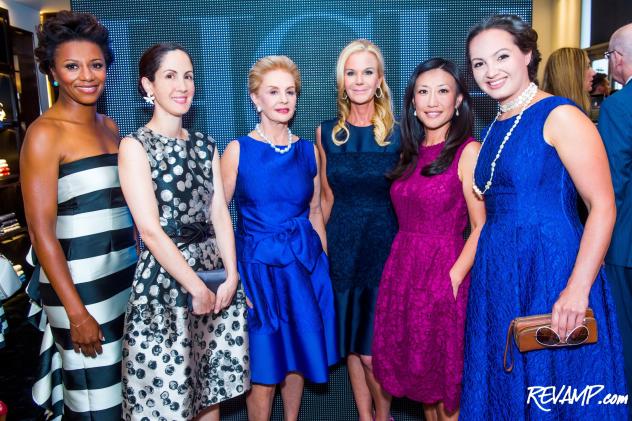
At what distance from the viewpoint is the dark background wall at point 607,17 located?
6.24 metres

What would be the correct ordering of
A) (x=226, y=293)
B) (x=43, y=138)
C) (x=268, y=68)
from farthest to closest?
1. (x=268, y=68)
2. (x=226, y=293)
3. (x=43, y=138)

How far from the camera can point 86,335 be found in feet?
6.53

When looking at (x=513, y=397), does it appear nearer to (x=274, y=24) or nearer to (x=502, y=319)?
(x=502, y=319)

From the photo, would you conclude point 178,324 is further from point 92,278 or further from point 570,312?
point 570,312

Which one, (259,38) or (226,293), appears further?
(259,38)

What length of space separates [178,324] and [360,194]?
107cm

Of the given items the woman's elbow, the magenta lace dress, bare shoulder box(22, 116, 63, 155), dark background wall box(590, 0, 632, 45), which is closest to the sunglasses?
the magenta lace dress

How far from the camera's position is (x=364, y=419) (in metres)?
2.72

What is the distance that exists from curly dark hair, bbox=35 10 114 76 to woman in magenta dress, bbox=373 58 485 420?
1.37 meters

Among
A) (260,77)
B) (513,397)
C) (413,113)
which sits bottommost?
(513,397)

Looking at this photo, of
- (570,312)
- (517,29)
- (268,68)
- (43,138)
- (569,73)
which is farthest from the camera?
(569,73)

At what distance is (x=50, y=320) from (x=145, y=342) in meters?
0.47

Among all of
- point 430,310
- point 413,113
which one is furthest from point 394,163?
point 430,310

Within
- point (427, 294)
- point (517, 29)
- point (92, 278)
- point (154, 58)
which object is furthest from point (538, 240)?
point (92, 278)
